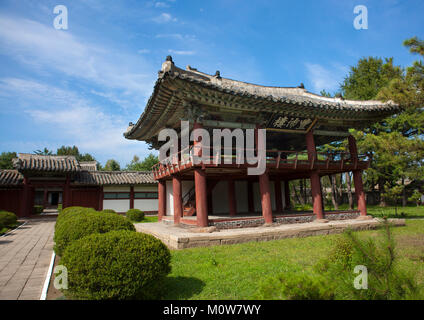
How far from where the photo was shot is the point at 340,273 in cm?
260

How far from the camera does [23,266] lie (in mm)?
7305

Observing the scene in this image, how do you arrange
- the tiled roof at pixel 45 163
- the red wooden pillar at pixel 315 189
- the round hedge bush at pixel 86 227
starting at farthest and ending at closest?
the tiled roof at pixel 45 163, the red wooden pillar at pixel 315 189, the round hedge bush at pixel 86 227

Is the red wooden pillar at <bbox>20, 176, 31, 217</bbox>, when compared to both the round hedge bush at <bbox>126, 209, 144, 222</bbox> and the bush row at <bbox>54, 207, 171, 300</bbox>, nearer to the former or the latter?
the round hedge bush at <bbox>126, 209, 144, 222</bbox>

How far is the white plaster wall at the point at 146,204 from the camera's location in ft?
83.3

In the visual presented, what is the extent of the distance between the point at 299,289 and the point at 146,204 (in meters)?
24.5

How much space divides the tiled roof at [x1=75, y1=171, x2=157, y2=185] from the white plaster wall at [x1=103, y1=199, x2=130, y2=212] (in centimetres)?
193

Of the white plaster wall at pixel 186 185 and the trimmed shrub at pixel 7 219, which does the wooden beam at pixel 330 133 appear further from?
the trimmed shrub at pixel 7 219

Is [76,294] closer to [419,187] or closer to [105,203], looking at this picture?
[105,203]

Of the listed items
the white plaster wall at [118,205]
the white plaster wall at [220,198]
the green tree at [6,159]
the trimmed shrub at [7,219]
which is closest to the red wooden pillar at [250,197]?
the white plaster wall at [220,198]

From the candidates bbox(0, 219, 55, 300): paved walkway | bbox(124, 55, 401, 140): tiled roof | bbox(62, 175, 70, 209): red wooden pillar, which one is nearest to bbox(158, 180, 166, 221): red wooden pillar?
bbox(124, 55, 401, 140): tiled roof

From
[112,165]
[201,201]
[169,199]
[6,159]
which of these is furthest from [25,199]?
[6,159]
